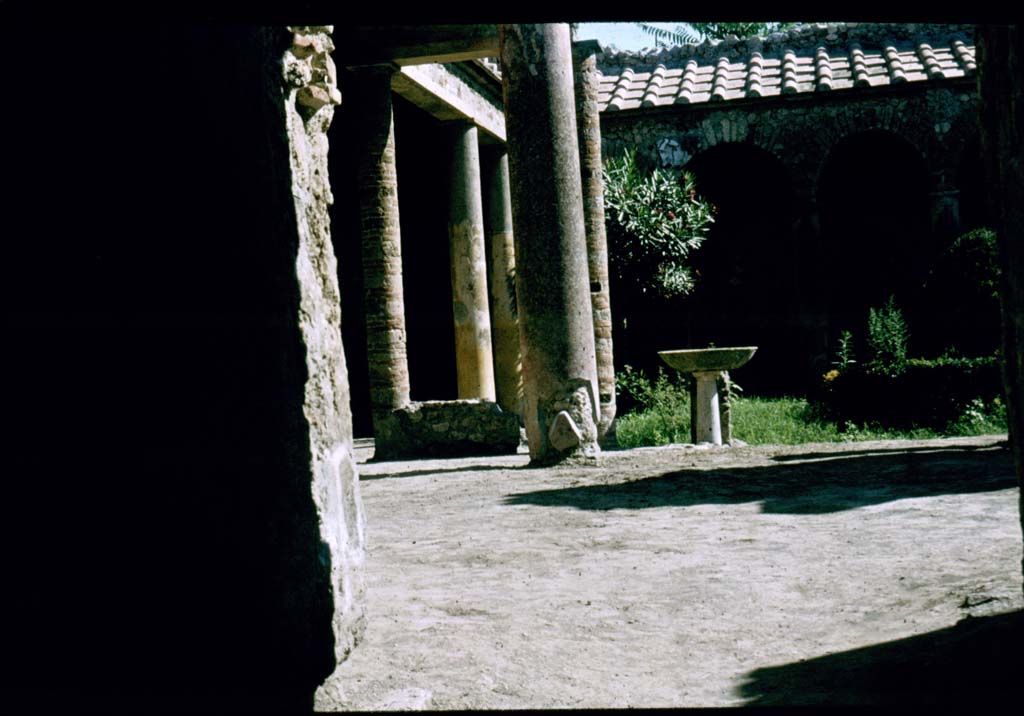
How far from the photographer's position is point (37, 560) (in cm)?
231

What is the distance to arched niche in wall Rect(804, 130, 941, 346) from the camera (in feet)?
43.9

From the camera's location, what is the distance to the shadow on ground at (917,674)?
204 centimetres

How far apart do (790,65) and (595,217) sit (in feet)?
18.9

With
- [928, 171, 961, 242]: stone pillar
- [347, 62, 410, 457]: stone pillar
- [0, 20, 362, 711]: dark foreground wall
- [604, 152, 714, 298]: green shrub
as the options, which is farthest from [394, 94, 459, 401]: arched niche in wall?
[0, 20, 362, 711]: dark foreground wall

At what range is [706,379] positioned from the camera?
8.55 m

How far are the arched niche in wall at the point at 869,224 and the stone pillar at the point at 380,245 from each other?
6.93 meters

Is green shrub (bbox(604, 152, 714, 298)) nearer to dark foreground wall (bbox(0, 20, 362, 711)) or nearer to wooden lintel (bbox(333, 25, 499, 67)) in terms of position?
wooden lintel (bbox(333, 25, 499, 67))

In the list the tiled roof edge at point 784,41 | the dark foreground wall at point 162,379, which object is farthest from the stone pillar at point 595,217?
the dark foreground wall at point 162,379

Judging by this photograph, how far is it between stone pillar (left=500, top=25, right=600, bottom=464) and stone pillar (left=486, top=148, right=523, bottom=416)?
3740 millimetres

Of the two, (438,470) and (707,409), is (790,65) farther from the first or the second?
(438,470)

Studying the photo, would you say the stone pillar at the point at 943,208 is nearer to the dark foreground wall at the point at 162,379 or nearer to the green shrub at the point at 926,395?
the green shrub at the point at 926,395

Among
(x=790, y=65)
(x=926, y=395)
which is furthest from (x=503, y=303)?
(x=790, y=65)

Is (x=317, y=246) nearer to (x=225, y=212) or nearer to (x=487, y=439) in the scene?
(x=225, y=212)

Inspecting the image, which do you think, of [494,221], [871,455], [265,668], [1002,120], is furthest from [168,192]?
[494,221]
